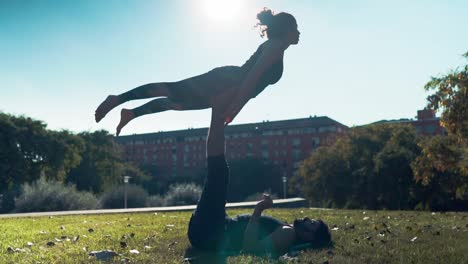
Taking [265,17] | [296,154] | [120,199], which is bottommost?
[120,199]

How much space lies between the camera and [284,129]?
86.6 metres

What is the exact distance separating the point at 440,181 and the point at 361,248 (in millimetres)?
26534

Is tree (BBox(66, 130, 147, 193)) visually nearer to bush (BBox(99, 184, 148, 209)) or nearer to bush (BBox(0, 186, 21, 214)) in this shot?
bush (BBox(99, 184, 148, 209))

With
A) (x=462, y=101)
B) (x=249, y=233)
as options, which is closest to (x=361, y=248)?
(x=249, y=233)

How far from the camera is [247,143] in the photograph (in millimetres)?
89625

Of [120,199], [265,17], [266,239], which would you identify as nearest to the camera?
[266,239]

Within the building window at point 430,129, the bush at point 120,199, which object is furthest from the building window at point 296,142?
the bush at point 120,199

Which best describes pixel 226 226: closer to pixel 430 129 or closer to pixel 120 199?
pixel 120 199

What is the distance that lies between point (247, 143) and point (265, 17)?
8489cm

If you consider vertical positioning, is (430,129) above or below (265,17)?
above

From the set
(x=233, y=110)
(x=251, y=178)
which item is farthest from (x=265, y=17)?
(x=251, y=178)

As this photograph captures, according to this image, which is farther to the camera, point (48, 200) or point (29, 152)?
point (29, 152)

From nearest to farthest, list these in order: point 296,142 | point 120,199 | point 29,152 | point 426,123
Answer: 1. point 120,199
2. point 29,152
3. point 426,123
4. point 296,142

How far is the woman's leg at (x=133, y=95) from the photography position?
14.6 feet
